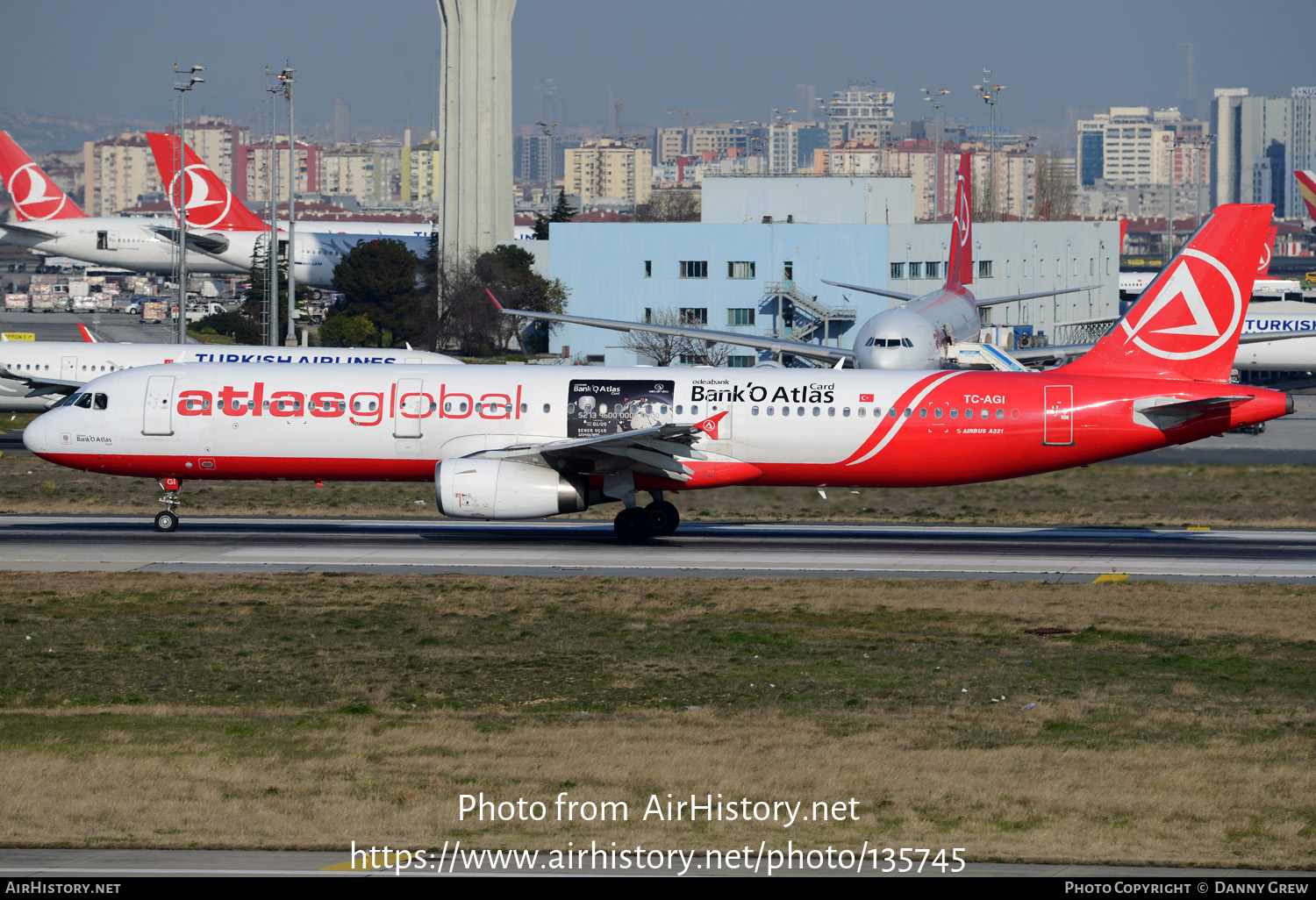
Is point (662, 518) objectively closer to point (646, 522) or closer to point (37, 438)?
point (646, 522)

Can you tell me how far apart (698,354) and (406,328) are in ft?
110

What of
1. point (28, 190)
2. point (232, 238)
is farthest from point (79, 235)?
point (232, 238)

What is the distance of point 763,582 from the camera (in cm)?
3130

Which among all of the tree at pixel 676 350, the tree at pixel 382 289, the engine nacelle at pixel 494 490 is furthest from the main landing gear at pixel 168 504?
the tree at pixel 382 289

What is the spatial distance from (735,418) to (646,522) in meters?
3.61

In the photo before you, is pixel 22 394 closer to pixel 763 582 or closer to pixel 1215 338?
pixel 763 582

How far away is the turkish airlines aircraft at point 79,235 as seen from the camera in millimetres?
145750

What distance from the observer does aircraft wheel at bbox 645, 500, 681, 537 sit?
37250mm

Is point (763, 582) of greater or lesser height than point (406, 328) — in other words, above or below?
below

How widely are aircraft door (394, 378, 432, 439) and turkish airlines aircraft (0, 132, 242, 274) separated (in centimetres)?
11234

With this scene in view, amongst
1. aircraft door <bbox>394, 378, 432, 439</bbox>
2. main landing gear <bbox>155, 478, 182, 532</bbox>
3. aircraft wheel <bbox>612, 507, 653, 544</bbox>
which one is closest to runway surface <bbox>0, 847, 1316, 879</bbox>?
aircraft door <bbox>394, 378, 432, 439</bbox>

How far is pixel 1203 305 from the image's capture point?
36.0m
